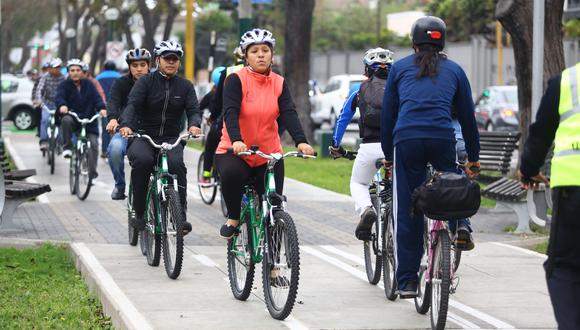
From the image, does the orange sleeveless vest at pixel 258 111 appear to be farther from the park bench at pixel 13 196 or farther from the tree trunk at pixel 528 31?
the tree trunk at pixel 528 31

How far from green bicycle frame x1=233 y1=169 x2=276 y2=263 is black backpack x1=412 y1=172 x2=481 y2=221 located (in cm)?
135

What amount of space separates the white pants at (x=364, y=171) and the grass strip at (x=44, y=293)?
6.56 ft

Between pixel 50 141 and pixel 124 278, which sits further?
pixel 50 141

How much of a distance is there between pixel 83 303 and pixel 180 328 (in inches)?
60.7

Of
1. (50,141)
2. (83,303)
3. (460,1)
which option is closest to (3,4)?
(460,1)

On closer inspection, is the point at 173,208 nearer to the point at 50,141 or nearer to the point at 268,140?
the point at 268,140

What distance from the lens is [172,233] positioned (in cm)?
1004

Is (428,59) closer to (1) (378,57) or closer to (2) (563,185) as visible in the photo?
(1) (378,57)

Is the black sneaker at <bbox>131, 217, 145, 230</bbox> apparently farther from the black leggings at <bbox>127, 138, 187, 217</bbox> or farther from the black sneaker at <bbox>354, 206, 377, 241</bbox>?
the black sneaker at <bbox>354, 206, 377, 241</bbox>

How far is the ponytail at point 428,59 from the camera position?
7871 mm

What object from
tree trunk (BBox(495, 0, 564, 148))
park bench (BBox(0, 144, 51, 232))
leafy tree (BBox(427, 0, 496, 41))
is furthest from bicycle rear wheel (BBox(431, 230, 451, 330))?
leafy tree (BBox(427, 0, 496, 41))

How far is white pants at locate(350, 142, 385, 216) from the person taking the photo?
9.64 metres

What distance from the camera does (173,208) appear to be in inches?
392

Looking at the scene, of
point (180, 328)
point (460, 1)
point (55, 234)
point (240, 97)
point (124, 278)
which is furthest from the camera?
point (460, 1)
